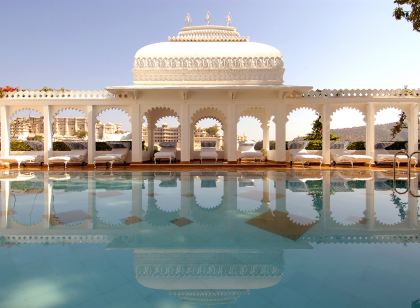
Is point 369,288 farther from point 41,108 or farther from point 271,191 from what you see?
point 41,108

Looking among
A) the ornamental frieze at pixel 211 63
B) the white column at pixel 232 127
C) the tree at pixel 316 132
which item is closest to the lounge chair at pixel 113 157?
the ornamental frieze at pixel 211 63

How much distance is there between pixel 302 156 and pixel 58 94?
13.5 metres

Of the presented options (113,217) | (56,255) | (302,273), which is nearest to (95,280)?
(56,255)

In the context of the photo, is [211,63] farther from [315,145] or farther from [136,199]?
[136,199]

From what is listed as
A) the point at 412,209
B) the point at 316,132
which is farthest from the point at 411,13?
the point at 316,132

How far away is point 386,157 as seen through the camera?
14836 millimetres

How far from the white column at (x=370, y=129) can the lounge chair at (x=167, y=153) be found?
10.7 meters

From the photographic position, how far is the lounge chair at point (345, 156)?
48.3ft

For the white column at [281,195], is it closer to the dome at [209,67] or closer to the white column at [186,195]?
the white column at [186,195]

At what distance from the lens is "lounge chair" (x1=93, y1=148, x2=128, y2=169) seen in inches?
580

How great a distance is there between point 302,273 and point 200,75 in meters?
13.3

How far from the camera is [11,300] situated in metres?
2.54

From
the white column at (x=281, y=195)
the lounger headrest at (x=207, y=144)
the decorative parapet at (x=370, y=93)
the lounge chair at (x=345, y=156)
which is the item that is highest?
the decorative parapet at (x=370, y=93)

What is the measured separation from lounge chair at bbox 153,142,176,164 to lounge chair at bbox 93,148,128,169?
1.71 metres
